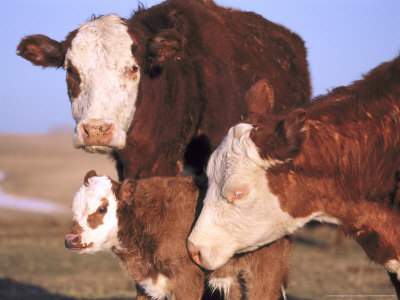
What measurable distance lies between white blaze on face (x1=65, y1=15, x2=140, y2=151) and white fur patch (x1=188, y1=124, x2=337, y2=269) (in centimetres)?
123

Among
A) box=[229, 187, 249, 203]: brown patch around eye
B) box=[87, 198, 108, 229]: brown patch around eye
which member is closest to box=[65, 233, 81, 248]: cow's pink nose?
box=[87, 198, 108, 229]: brown patch around eye

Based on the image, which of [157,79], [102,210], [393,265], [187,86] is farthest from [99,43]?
[393,265]

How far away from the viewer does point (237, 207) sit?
5.22m

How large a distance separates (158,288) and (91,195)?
41.3 inches

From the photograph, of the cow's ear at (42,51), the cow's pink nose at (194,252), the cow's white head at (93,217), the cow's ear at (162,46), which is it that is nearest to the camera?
the cow's pink nose at (194,252)

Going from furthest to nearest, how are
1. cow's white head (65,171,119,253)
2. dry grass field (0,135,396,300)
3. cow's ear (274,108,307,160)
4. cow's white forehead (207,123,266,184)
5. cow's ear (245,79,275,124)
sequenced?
dry grass field (0,135,396,300) < cow's white head (65,171,119,253) < cow's ear (245,79,275,124) < cow's white forehead (207,123,266,184) < cow's ear (274,108,307,160)

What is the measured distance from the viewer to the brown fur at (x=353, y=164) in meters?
5.08

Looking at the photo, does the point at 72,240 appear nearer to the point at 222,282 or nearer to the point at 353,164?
the point at 222,282

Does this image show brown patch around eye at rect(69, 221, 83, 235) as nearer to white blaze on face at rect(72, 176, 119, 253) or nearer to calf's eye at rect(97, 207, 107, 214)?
white blaze on face at rect(72, 176, 119, 253)

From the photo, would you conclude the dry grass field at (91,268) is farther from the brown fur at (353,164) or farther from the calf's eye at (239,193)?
the calf's eye at (239,193)

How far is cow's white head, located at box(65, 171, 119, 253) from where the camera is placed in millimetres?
5953

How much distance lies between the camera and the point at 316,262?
2012 centimetres

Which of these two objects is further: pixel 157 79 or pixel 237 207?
pixel 157 79

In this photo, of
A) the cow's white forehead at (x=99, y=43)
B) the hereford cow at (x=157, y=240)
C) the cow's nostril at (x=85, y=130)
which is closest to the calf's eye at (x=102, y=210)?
the hereford cow at (x=157, y=240)
